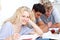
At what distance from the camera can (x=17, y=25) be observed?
123 centimetres

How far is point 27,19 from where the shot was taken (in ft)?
4.22

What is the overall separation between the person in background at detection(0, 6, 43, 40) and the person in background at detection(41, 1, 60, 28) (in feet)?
1.02

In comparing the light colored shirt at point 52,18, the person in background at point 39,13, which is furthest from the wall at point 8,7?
the light colored shirt at point 52,18

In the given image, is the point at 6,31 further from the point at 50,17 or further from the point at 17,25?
the point at 50,17

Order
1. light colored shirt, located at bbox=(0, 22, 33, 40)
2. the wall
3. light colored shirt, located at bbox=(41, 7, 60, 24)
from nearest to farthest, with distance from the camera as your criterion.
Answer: light colored shirt, located at bbox=(0, 22, 33, 40) < the wall < light colored shirt, located at bbox=(41, 7, 60, 24)

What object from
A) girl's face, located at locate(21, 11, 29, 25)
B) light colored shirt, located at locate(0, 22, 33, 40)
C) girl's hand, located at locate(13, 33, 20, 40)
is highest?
girl's face, located at locate(21, 11, 29, 25)

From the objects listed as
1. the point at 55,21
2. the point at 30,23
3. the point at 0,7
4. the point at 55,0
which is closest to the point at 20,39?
the point at 30,23

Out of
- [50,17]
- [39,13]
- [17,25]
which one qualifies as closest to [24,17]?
[17,25]

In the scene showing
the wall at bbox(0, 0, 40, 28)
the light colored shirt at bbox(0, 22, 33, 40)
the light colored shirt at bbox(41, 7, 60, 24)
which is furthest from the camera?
the light colored shirt at bbox(41, 7, 60, 24)

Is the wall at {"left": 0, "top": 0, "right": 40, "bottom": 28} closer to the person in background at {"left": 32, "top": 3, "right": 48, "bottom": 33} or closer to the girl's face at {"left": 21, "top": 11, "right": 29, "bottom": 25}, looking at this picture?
the person in background at {"left": 32, "top": 3, "right": 48, "bottom": 33}

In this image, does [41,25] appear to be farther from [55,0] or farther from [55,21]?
[55,0]

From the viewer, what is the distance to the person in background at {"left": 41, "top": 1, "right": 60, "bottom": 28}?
1634 mm

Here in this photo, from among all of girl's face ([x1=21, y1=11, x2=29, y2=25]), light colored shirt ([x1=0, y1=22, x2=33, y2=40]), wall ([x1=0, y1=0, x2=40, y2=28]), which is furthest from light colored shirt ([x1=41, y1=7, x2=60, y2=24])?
light colored shirt ([x1=0, y1=22, x2=33, y2=40])

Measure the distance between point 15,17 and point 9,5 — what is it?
1.26 ft
